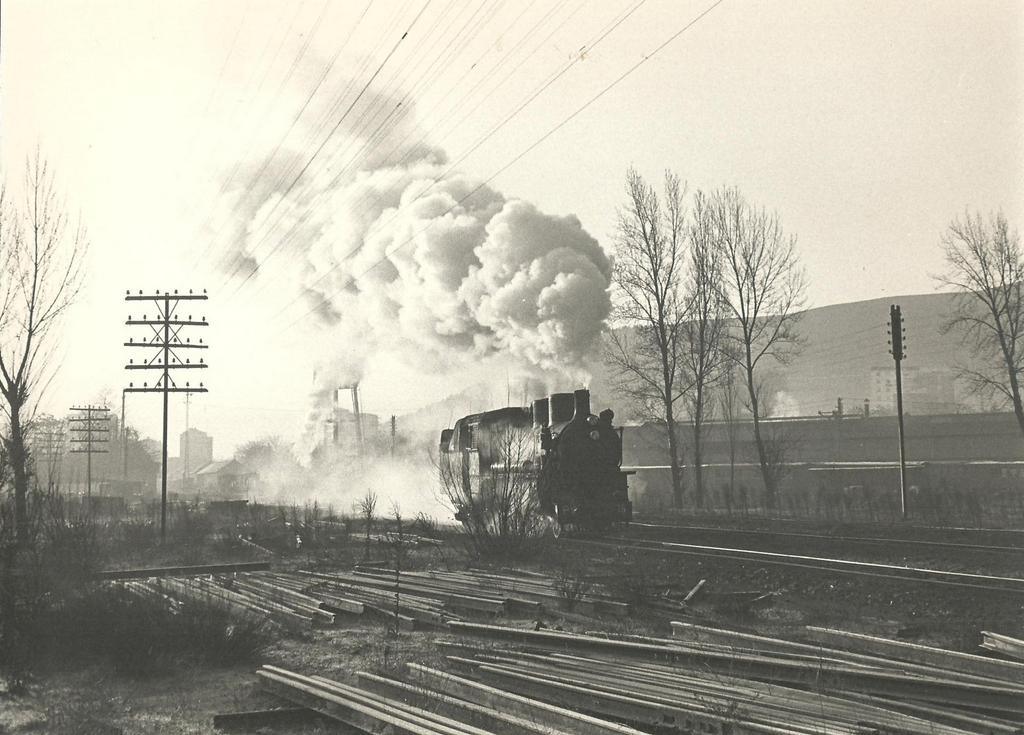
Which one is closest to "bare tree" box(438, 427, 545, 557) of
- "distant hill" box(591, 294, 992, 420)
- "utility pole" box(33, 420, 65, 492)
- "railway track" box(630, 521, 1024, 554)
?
"railway track" box(630, 521, 1024, 554)

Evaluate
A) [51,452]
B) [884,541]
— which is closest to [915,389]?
[51,452]

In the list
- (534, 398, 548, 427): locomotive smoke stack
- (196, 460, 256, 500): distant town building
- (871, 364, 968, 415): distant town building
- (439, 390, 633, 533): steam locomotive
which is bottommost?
(196, 460, 256, 500): distant town building

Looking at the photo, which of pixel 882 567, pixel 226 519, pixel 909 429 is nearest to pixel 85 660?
pixel 882 567

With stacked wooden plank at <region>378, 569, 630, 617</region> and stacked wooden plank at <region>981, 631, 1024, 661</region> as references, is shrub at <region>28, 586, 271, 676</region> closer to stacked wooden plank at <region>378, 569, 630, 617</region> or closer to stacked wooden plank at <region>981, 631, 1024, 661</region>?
stacked wooden plank at <region>378, 569, 630, 617</region>

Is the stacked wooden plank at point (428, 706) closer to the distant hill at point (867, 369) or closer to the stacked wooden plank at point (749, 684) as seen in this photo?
the stacked wooden plank at point (749, 684)

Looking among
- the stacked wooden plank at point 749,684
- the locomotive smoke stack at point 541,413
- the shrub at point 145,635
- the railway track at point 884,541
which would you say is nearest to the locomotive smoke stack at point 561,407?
the locomotive smoke stack at point 541,413

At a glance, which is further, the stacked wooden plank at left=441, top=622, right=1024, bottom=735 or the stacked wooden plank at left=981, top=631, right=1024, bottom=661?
the stacked wooden plank at left=981, top=631, right=1024, bottom=661

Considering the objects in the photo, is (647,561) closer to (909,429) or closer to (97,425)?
(909,429)

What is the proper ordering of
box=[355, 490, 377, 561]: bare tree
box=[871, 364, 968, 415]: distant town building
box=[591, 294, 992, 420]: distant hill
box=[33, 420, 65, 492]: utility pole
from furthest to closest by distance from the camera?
box=[591, 294, 992, 420]: distant hill < box=[871, 364, 968, 415]: distant town building < box=[355, 490, 377, 561]: bare tree < box=[33, 420, 65, 492]: utility pole

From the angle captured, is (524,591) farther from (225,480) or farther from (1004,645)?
(225,480)
